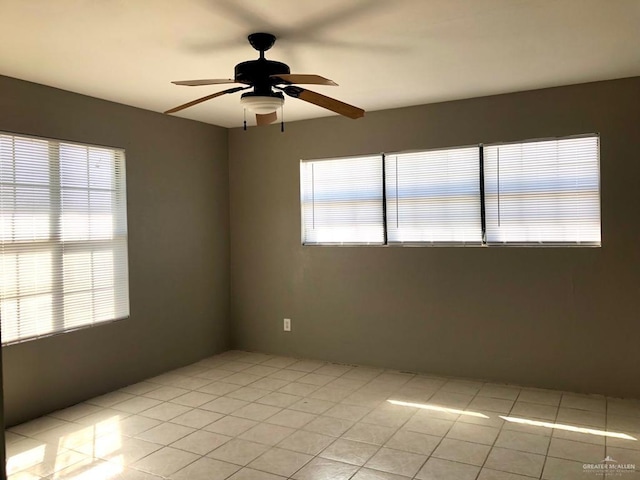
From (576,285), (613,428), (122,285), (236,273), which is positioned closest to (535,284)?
(576,285)

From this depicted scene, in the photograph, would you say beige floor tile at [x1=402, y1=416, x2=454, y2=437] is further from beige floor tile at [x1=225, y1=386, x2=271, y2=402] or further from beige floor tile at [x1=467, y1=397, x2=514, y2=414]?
beige floor tile at [x1=225, y1=386, x2=271, y2=402]

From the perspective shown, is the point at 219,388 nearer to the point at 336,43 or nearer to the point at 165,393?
the point at 165,393

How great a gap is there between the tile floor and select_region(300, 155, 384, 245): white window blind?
1324mm

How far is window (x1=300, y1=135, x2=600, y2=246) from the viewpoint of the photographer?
156 inches

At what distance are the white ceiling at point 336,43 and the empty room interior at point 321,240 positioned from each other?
Result: 0.07 feet

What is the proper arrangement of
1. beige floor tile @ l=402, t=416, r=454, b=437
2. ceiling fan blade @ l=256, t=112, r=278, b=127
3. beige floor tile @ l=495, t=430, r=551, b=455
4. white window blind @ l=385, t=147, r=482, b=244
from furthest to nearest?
1. white window blind @ l=385, t=147, r=482, b=244
2. ceiling fan blade @ l=256, t=112, r=278, b=127
3. beige floor tile @ l=402, t=416, r=454, b=437
4. beige floor tile @ l=495, t=430, r=551, b=455

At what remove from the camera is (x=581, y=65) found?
342 centimetres

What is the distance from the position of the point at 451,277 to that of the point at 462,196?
69cm

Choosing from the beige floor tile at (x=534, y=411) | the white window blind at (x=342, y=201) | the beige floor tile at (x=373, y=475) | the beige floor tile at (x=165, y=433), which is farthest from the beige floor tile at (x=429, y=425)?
the white window blind at (x=342, y=201)

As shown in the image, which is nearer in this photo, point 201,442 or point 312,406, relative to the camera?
point 201,442

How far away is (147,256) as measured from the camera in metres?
4.49

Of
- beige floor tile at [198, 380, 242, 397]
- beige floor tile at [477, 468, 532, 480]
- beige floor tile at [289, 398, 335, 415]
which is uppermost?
beige floor tile at [198, 380, 242, 397]

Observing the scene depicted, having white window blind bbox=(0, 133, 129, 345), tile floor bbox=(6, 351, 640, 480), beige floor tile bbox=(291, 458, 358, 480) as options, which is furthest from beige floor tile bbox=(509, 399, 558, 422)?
white window blind bbox=(0, 133, 129, 345)

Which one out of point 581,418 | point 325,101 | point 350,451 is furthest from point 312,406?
point 325,101
